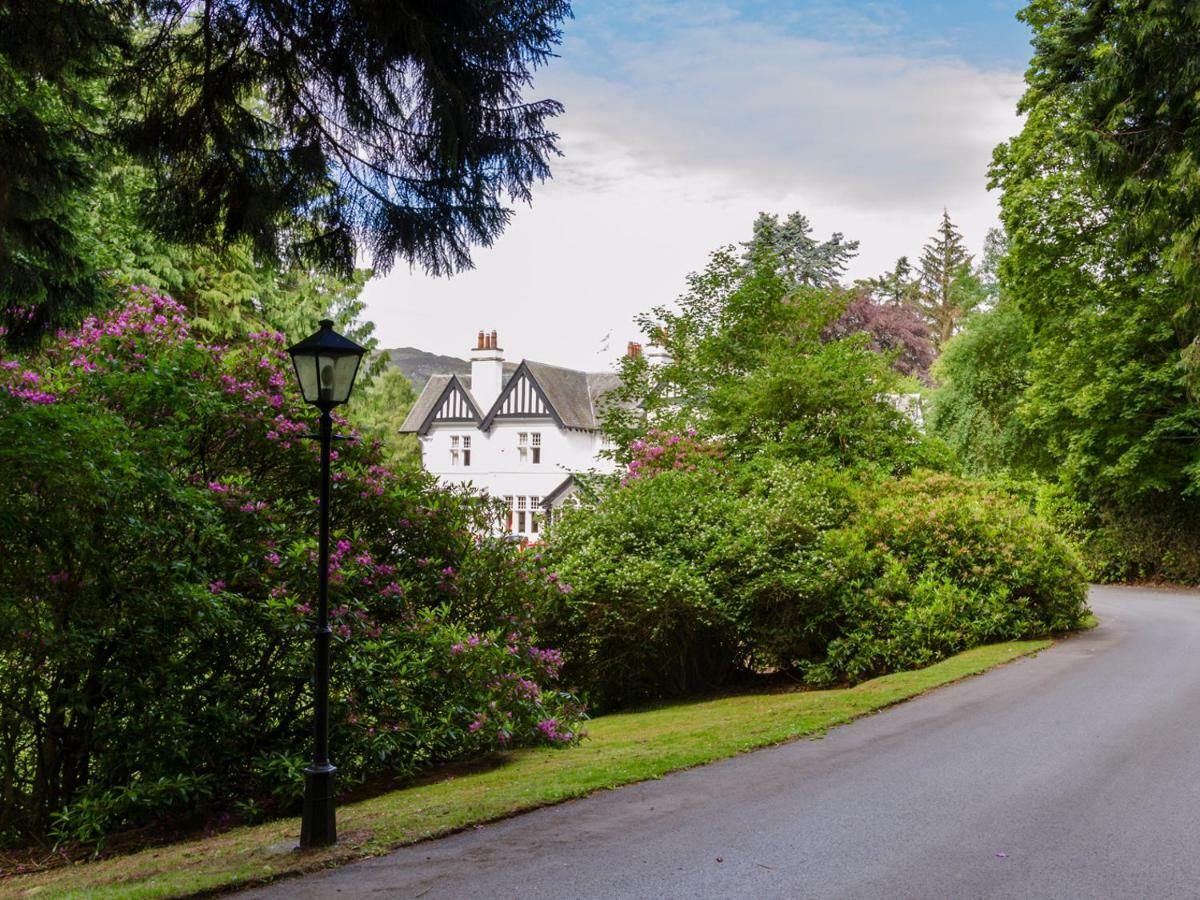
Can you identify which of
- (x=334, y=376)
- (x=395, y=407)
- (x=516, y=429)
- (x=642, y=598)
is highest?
(x=395, y=407)

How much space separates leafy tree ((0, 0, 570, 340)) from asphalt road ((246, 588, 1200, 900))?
361 centimetres

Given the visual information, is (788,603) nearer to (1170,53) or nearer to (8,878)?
(1170,53)

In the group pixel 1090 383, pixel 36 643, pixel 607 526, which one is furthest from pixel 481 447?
pixel 36 643

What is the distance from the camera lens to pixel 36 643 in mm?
7469

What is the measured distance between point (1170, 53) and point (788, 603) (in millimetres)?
8925

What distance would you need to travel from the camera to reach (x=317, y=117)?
604cm

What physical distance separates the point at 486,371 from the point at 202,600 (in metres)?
41.0

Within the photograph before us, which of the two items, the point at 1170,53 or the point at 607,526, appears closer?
the point at 1170,53

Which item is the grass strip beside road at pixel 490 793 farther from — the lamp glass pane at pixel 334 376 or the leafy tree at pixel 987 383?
the leafy tree at pixel 987 383

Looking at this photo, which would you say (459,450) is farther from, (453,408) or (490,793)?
(490,793)

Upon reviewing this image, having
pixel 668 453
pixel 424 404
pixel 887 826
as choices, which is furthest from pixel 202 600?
pixel 424 404

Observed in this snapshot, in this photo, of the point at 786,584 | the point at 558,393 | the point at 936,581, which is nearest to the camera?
the point at 786,584

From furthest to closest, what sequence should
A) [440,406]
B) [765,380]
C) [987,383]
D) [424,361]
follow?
1. [424,361]
2. [440,406]
3. [987,383]
4. [765,380]

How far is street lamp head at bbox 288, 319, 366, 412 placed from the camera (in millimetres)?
6797
